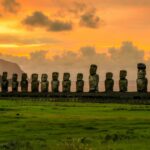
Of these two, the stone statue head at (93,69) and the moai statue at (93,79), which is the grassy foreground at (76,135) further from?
the stone statue head at (93,69)

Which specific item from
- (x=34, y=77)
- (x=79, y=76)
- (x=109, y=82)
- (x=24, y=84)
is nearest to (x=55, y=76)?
(x=34, y=77)

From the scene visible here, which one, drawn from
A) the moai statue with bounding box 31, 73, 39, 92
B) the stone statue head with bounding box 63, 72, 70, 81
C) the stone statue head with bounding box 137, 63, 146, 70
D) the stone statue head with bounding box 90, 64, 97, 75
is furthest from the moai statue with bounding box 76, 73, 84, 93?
the moai statue with bounding box 31, 73, 39, 92

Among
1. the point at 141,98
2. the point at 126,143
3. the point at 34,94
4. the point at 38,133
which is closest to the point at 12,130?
the point at 38,133

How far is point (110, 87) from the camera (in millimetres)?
64500

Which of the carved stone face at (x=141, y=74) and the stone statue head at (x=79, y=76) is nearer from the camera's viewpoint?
the carved stone face at (x=141, y=74)

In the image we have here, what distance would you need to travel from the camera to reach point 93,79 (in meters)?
68.2

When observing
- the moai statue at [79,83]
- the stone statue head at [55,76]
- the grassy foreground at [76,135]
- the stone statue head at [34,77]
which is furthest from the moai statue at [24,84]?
the grassy foreground at [76,135]

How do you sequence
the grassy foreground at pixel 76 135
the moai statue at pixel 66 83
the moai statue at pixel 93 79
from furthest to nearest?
the moai statue at pixel 66 83 < the moai statue at pixel 93 79 < the grassy foreground at pixel 76 135

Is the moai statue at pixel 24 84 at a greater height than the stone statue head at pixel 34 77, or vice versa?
the stone statue head at pixel 34 77

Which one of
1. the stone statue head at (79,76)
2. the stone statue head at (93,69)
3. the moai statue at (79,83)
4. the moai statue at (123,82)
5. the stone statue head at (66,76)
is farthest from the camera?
the stone statue head at (66,76)

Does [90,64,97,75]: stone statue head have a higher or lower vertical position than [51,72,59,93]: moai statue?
higher

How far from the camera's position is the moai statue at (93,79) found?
66.9 m

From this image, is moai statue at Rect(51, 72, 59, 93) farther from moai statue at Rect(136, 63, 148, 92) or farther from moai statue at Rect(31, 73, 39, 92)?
moai statue at Rect(136, 63, 148, 92)

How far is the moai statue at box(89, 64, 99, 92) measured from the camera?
66.9 metres
